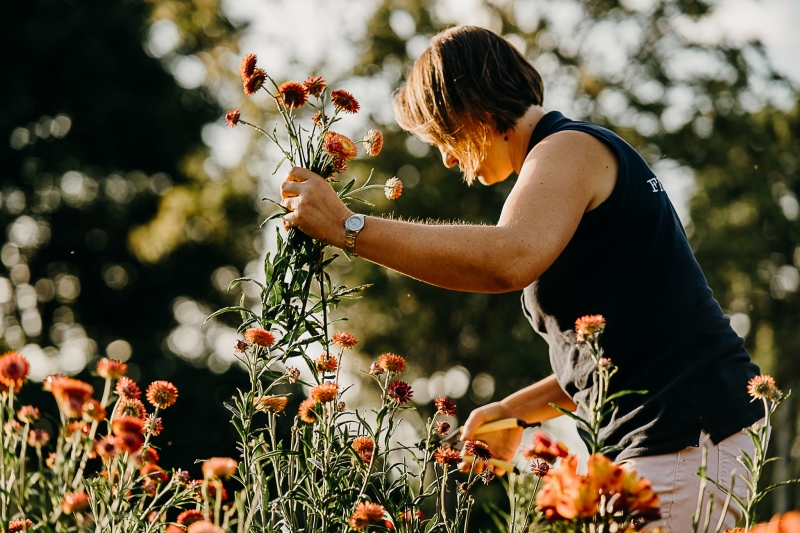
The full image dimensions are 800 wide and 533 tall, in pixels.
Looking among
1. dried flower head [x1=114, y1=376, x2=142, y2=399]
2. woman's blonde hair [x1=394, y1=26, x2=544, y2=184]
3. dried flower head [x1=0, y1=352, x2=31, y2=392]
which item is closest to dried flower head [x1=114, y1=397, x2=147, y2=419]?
dried flower head [x1=114, y1=376, x2=142, y2=399]

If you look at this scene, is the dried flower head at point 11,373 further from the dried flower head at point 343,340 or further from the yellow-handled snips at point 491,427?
the yellow-handled snips at point 491,427

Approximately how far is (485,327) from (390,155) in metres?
3.72

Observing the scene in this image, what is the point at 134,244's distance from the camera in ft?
57.5

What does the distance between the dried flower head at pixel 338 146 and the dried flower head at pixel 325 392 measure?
0.58 meters

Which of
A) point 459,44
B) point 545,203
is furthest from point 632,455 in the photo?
point 459,44

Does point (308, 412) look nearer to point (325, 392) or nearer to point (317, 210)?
point (325, 392)

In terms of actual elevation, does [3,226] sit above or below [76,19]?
below

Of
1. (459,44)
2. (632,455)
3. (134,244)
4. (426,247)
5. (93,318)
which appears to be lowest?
(632,455)

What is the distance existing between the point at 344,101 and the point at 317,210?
0.48 metres

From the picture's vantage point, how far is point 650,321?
2.00m

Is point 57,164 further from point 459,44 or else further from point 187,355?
point 459,44

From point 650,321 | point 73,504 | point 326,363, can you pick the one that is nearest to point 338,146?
point 326,363

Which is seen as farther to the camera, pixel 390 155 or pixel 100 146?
pixel 100 146

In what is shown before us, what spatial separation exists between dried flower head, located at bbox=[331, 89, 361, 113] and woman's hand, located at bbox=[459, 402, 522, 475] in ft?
3.19
